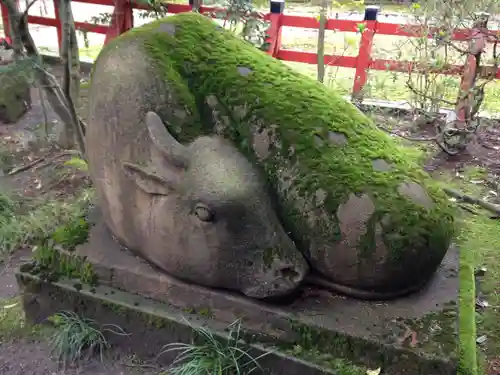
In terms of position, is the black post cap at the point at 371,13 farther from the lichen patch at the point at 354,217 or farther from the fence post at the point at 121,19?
the lichen patch at the point at 354,217

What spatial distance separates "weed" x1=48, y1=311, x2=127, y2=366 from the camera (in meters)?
3.09

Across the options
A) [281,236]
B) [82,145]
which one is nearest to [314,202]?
[281,236]

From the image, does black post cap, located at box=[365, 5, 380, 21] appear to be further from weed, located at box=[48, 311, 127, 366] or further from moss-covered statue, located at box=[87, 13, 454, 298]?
weed, located at box=[48, 311, 127, 366]

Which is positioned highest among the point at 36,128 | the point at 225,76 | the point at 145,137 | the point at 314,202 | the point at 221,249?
the point at 225,76

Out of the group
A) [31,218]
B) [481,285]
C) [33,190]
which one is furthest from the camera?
[33,190]

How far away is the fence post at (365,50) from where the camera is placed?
7520 mm

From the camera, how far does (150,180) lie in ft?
9.39

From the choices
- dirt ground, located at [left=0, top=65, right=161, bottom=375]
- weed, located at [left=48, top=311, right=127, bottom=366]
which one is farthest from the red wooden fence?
weed, located at [left=48, top=311, right=127, bottom=366]

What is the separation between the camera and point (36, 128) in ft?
22.9

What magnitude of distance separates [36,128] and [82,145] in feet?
7.12

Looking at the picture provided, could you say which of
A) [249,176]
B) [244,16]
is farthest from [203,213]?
[244,16]

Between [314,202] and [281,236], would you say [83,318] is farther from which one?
[314,202]

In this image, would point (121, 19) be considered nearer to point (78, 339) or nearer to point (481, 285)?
point (78, 339)

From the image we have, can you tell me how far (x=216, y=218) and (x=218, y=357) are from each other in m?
0.73
